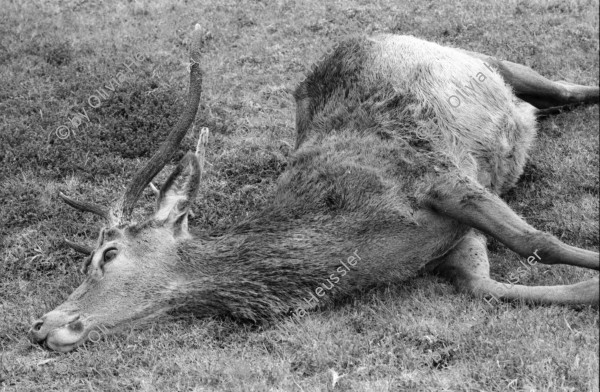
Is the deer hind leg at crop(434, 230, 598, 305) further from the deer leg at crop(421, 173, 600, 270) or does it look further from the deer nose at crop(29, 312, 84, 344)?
the deer nose at crop(29, 312, 84, 344)

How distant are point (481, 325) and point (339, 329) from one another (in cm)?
100

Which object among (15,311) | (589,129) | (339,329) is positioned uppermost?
(589,129)

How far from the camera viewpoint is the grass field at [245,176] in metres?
4.79

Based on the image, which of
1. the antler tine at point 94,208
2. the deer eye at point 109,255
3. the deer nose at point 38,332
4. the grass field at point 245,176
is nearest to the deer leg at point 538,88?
the grass field at point 245,176

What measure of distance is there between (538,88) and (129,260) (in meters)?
4.71

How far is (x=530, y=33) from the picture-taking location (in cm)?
941

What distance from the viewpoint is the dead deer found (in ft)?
18.1

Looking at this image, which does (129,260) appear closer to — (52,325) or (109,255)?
(109,255)

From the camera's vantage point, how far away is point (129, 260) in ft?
18.8

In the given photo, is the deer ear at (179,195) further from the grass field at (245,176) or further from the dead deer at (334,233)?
the grass field at (245,176)

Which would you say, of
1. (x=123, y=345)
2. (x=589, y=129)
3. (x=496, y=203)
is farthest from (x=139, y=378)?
(x=589, y=129)

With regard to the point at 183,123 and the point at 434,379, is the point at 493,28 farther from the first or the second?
the point at 434,379

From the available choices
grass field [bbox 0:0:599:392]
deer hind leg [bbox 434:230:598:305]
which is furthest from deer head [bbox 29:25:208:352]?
deer hind leg [bbox 434:230:598:305]

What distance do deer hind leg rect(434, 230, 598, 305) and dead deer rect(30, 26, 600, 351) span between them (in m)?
0.01
